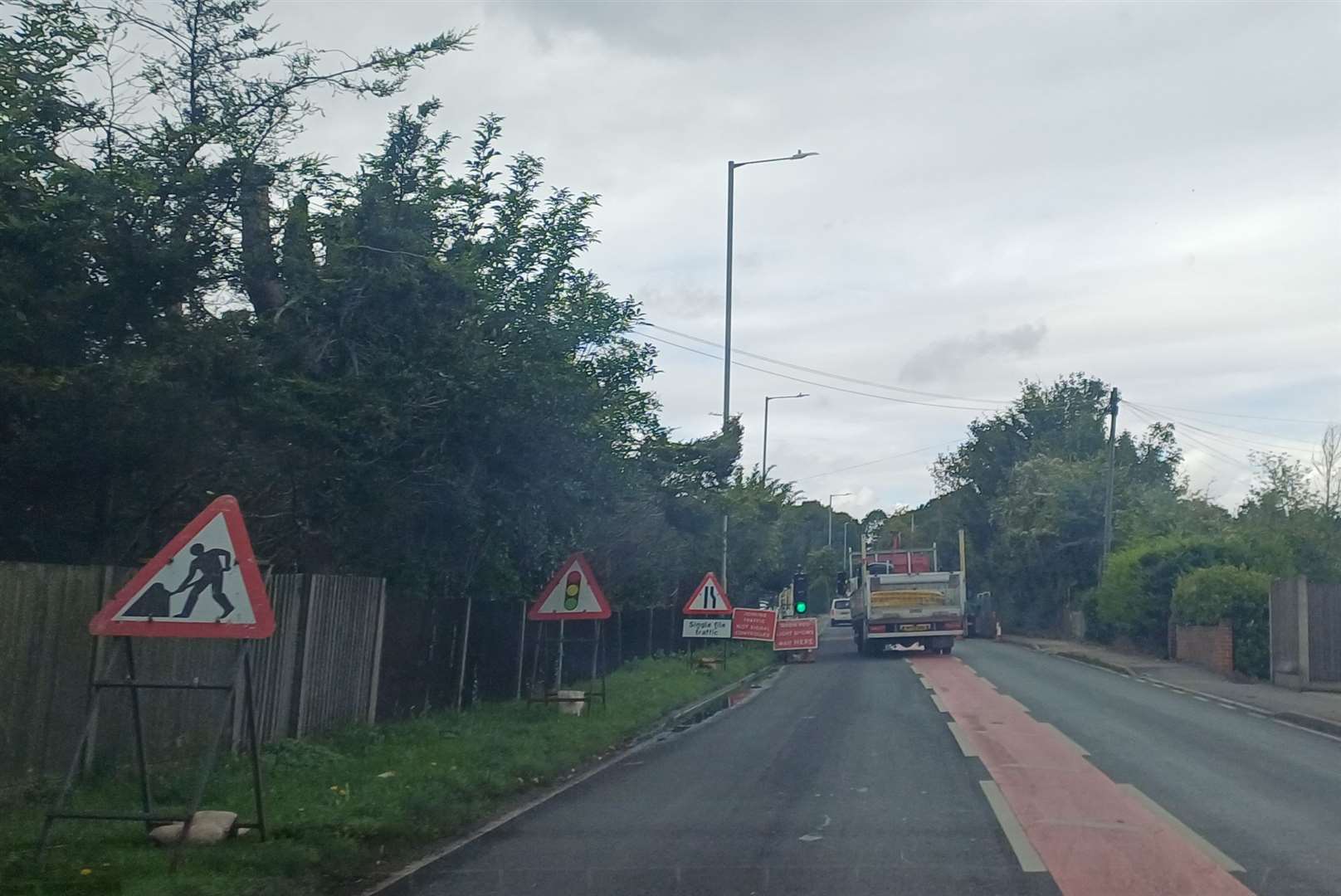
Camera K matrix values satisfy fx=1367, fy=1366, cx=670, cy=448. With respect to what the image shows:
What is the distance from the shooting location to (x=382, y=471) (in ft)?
49.0

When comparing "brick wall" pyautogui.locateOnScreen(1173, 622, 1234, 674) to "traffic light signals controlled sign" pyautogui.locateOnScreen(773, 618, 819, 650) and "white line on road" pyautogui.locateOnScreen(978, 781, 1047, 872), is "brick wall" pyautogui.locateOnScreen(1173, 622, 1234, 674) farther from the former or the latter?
"white line on road" pyautogui.locateOnScreen(978, 781, 1047, 872)

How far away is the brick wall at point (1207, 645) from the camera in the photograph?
31.4 m

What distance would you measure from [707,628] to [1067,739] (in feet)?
43.9

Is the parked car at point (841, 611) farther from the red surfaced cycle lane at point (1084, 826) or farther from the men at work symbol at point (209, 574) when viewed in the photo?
the men at work symbol at point (209, 574)

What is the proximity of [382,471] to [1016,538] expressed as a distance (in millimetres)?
54437

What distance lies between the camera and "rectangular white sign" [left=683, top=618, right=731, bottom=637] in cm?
2911

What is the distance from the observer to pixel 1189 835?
998cm

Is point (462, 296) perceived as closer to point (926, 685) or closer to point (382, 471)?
point (382, 471)

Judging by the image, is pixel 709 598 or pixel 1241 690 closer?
pixel 1241 690

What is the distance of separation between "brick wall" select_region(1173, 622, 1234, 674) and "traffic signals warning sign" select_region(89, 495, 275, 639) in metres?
27.5

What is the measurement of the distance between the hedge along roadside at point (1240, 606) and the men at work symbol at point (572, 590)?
1870cm

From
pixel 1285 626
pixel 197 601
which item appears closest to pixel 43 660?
pixel 197 601

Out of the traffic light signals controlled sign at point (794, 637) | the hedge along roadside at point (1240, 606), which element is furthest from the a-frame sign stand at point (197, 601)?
the traffic light signals controlled sign at point (794, 637)

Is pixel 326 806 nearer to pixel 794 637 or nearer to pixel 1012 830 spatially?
pixel 1012 830
